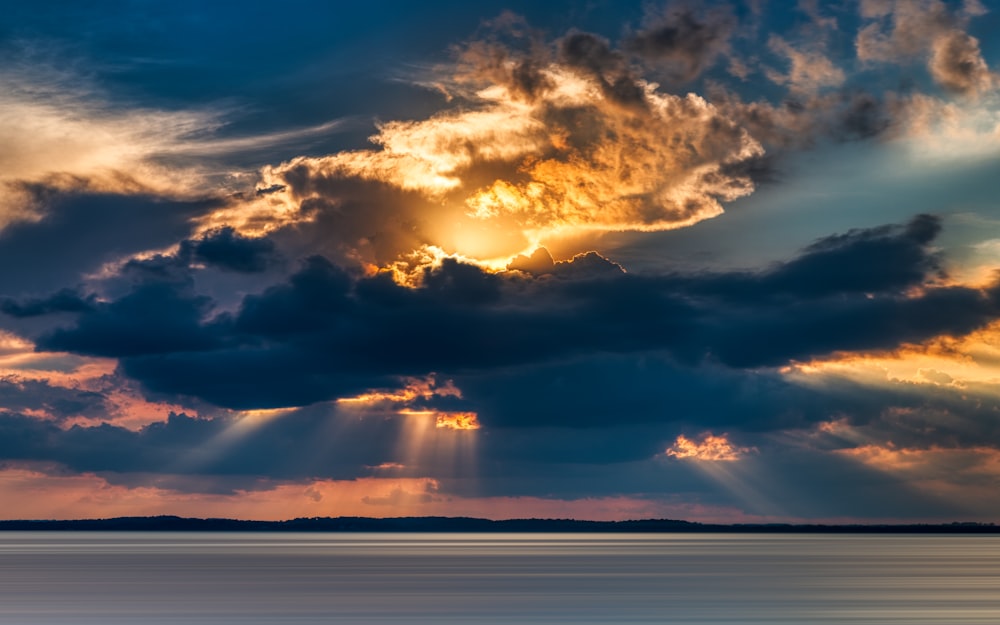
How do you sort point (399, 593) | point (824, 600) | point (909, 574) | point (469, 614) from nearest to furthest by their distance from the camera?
point (469, 614) → point (824, 600) → point (399, 593) → point (909, 574)

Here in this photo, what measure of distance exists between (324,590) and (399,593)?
7205mm

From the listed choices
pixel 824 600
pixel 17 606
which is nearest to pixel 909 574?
pixel 824 600

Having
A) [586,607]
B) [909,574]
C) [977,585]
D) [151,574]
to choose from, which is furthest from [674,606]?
[151,574]

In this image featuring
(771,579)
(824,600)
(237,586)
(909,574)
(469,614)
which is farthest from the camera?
(909,574)

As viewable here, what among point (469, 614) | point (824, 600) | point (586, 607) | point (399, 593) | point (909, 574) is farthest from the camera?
point (909, 574)

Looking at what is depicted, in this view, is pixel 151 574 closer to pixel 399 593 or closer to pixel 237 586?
pixel 237 586

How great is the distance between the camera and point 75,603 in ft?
292

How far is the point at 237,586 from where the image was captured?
111 meters

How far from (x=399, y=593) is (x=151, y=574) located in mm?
47673

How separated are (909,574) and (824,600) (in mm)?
48803

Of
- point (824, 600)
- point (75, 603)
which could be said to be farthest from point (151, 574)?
point (824, 600)

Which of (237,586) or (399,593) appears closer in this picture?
(399,593)

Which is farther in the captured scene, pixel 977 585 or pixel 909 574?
Answer: pixel 909 574

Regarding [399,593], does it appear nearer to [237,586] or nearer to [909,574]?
[237,586]
